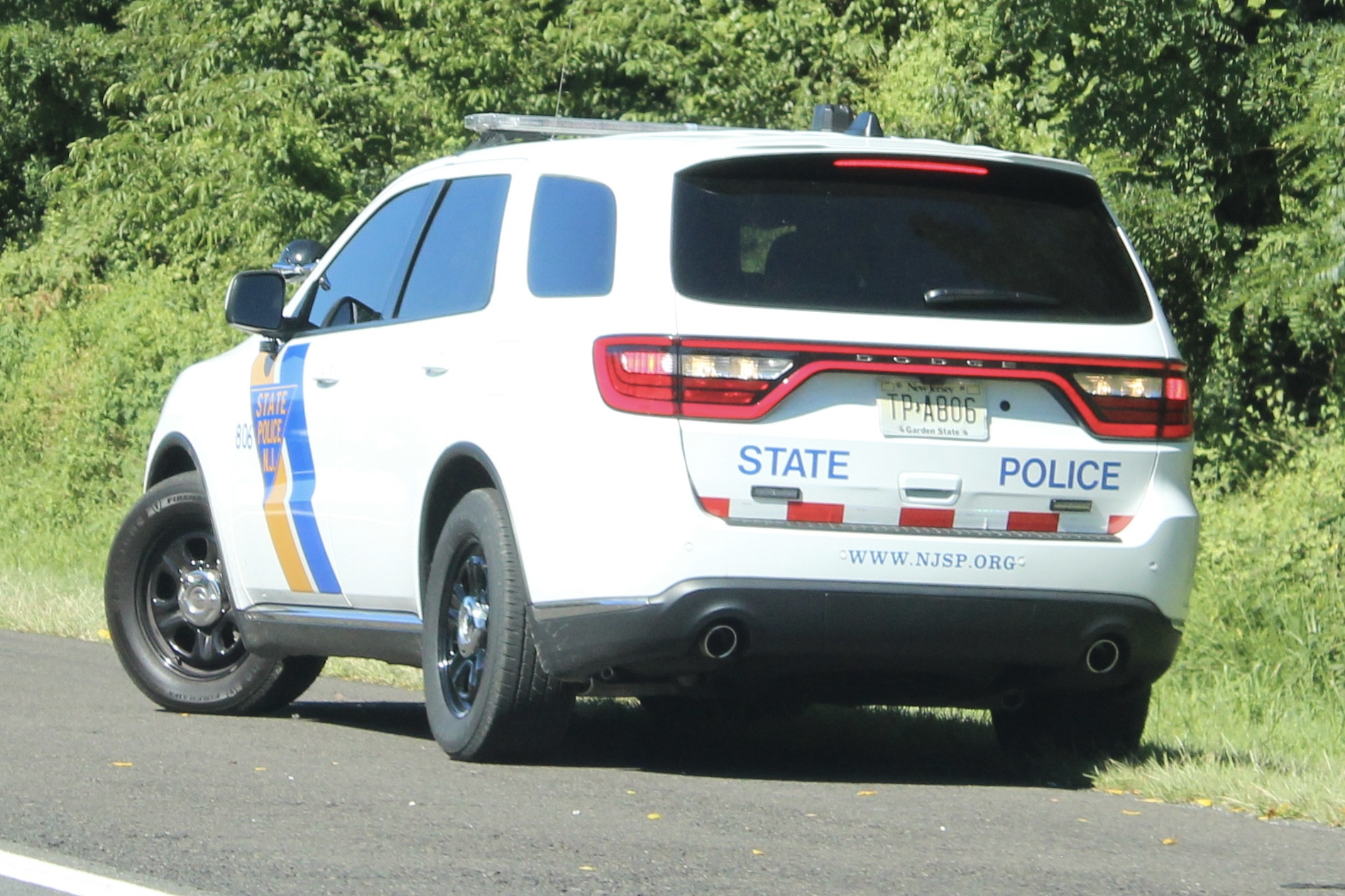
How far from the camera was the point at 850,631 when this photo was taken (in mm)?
5883

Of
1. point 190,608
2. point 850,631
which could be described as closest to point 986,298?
point 850,631

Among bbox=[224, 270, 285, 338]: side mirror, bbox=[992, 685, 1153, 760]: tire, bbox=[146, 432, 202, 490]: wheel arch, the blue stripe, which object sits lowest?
bbox=[992, 685, 1153, 760]: tire

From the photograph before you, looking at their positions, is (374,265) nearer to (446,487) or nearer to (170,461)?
(446,487)

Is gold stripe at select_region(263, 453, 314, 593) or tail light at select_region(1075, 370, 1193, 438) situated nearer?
tail light at select_region(1075, 370, 1193, 438)

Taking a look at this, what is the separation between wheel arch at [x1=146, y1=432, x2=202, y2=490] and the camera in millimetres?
8383

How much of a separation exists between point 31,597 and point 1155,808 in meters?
8.43

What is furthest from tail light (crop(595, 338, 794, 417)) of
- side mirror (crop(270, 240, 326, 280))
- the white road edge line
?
side mirror (crop(270, 240, 326, 280))

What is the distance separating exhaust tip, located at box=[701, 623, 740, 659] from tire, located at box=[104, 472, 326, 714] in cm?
253

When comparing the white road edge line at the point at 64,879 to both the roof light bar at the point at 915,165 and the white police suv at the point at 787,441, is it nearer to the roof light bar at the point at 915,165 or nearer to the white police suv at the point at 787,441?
the white police suv at the point at 787,441

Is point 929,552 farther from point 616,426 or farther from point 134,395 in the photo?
point 134,395

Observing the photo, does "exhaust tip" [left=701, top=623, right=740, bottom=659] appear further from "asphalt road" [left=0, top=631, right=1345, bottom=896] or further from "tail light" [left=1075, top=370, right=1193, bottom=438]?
"tail light" [left=1075, top=370, right=1193, bottom=438]

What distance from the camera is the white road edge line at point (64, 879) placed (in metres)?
4.50

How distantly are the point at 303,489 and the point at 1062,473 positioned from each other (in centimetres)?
268

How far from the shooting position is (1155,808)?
6.00m
